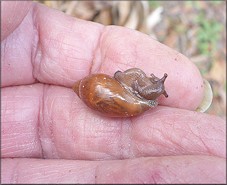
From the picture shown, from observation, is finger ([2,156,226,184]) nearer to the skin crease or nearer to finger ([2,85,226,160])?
the skin crease

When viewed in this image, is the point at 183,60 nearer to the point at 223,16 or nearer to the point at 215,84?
the point at 215,84

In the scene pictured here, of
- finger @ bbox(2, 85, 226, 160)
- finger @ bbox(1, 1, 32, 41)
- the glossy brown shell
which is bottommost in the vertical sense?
finger @ bbox(2, 85, 226, 160)

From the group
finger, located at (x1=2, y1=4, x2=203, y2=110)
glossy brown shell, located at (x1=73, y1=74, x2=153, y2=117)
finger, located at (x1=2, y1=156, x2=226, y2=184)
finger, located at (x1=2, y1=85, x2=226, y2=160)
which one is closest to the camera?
finger, located at (x1=2, y1=156, x2=226, y2=184)

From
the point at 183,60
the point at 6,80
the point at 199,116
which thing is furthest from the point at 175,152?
the point at 6,80

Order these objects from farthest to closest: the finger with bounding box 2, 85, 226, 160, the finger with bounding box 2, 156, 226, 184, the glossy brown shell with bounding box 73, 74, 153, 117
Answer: the glossy brown shell with bounding box 73, 74, 153, 117
the finger with bounding box 2, 85, 226, 160
the finger with bounding box 2, 156, 226, 184

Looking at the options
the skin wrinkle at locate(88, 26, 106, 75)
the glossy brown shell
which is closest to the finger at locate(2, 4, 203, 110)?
the skin wrinkle at locate(88, 26, 106, 75)

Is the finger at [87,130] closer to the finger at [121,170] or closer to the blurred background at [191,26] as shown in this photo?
the finger at [121,170]

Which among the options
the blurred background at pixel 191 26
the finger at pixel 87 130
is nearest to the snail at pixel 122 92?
the finger at pixel 87 130

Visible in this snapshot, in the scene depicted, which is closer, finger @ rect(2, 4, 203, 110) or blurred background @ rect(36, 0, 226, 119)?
finger @ rect(2, 4, 203, 110)
